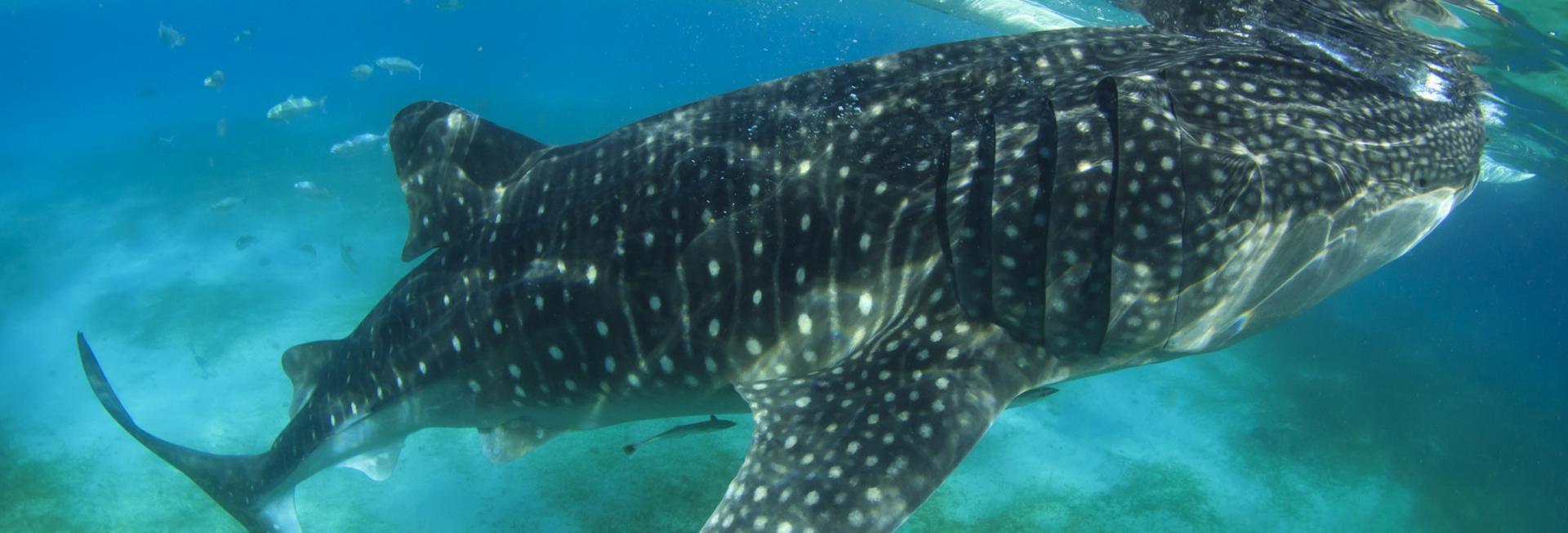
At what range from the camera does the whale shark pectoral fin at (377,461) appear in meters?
5.43

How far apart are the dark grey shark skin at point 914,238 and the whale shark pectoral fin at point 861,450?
11 millimetres

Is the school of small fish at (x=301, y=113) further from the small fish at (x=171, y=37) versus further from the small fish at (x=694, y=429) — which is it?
the small fish at (x=694, y=429)

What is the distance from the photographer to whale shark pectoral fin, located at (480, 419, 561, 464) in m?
4.68

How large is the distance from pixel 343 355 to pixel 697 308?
3.11 m

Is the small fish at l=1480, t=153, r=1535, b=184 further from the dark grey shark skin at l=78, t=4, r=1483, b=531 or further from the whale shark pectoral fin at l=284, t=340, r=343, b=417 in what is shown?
the whale shark pectoral fin at l=284, t=340, r=343, b=417

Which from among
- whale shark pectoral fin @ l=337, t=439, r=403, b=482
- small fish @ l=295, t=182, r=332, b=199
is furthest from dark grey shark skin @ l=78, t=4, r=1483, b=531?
small fish @ l=295, t=182, r=332, b=199

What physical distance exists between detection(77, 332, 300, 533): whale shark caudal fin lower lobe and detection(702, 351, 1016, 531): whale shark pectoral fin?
445 cm

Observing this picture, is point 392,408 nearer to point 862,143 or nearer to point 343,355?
point 343,355

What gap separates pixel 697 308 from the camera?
3631 millimetres

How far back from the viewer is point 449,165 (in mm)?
4566

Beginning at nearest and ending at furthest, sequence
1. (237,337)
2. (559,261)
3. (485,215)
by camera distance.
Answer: (559,261)
(485,215)
(237,337)

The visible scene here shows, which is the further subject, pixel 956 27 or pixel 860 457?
pixel 956 27

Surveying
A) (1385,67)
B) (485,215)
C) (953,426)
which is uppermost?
(485,215)

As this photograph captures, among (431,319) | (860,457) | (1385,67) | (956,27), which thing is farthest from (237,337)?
(956,27)
